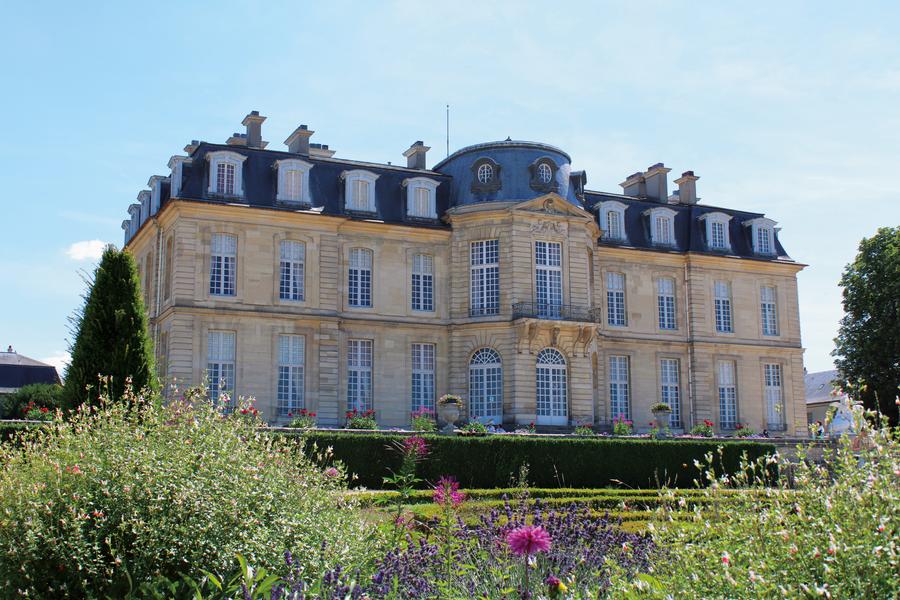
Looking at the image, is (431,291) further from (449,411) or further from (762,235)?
(762,235)

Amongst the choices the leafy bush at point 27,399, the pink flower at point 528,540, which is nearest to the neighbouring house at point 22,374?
the leafy bush at point 27,399

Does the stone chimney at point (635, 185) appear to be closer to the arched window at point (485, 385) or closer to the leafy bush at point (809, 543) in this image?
the arched window at point (485, 385)

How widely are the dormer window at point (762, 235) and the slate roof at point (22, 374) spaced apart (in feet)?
103

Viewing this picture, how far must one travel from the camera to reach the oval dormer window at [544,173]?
29.7 m

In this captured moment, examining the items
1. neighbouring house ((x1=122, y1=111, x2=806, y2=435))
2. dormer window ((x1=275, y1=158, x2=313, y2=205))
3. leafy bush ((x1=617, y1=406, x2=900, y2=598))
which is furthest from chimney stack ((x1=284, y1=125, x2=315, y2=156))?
leafy bush ((x1=617, y1=406, x2=900, y2=598))

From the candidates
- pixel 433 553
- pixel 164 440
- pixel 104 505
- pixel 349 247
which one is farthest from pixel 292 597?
pixel 349 247

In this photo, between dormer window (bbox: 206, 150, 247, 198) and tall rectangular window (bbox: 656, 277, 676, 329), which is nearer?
dormer window (bbox: 206, 150, 247, 198)

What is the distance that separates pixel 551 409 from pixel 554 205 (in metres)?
6.20

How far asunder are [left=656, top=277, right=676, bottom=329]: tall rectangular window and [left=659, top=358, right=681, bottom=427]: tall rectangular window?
129 centimetres

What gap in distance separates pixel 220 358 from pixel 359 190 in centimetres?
671

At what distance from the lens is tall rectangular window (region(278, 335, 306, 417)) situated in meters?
27.2

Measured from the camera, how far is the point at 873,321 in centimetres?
3575

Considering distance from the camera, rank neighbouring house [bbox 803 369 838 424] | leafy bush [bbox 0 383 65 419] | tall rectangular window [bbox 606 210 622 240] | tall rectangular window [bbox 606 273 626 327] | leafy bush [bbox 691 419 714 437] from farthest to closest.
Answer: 1. neighbouring house [bbox 803 369 838 424]
2. tall rectangular window [bbox 606 210 622 240]
3. tall rectangular window [bbox 606 273 626 327]
4. leafy bush [bbox 0 383 65 419]
5. leafy bush [bbox 691 419 714 437]

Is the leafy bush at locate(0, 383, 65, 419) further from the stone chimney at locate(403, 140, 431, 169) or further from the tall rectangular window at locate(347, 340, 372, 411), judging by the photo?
the stone chimney at locate(403, 140, 431, 169)
